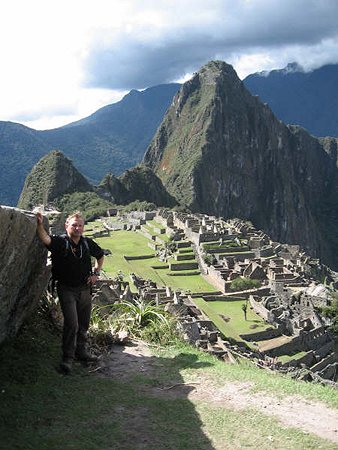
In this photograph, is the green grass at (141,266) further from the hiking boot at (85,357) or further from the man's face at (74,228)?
the man's face at (74,228)

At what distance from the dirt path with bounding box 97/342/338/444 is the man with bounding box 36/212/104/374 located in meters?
0.46

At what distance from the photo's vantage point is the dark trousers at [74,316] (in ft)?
19.5

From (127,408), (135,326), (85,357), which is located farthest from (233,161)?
(127,408)

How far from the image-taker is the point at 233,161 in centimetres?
15000

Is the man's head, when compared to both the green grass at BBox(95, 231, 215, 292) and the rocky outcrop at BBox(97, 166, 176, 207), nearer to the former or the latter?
the green grass at BBox(95, 231, 215, 292)

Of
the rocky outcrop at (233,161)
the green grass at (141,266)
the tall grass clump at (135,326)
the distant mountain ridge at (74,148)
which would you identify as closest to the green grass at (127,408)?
the tall grass clump at (135,326)

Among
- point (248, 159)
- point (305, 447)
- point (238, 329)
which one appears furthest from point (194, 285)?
point (248, 159)

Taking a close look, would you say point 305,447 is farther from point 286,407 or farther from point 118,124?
point 118,124

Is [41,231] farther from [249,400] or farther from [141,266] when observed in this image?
[141,266]

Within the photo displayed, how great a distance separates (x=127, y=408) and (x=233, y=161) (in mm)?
147167

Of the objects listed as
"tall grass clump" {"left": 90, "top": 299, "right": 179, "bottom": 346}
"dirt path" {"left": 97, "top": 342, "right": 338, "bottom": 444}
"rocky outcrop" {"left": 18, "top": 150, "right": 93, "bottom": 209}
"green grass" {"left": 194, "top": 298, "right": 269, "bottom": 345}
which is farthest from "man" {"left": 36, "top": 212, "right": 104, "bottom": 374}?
"rocky outcrop" {"left": 18, "top": 150, "right": 93, "bottom": 209}

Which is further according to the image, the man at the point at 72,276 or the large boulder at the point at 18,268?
the man at the point at 72,276

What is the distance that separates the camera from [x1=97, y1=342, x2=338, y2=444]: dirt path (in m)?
5.01

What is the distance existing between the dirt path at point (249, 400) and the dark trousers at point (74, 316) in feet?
1.38
